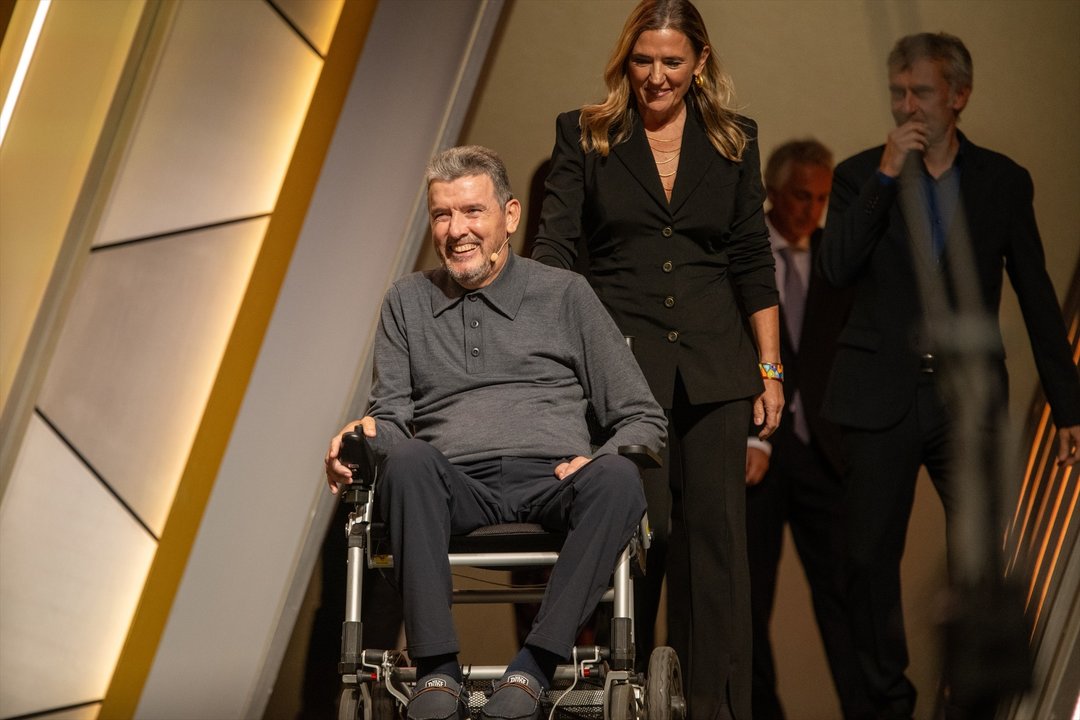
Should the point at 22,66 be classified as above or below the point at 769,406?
above

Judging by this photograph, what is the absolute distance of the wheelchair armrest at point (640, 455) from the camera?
219 centimetres

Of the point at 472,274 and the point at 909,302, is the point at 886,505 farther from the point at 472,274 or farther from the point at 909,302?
the point at 472,274

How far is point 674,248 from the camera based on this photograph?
8.64 feet

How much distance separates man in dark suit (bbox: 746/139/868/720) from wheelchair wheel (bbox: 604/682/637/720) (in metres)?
1.31

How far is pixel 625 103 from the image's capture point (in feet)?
8.85

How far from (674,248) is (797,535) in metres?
1.07

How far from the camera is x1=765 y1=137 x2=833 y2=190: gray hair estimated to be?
11.2 ft

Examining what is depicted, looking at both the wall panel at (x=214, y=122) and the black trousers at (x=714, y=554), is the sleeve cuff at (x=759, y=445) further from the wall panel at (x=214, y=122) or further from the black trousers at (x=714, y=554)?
the wall panel at (x=214, y=122)

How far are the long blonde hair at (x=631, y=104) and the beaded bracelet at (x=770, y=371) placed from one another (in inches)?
17.5

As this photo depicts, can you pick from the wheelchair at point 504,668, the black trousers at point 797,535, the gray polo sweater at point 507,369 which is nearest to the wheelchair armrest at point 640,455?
the wheelchair at point 504,668

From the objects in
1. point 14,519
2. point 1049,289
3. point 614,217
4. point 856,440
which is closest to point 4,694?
point 14,519

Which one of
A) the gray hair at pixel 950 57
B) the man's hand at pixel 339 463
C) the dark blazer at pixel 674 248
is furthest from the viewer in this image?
the gray hair at pixel 950 57

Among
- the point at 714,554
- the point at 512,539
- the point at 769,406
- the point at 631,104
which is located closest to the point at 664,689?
the point at 512,539

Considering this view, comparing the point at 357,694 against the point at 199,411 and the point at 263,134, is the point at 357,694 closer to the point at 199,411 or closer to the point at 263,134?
the point at 199,411
